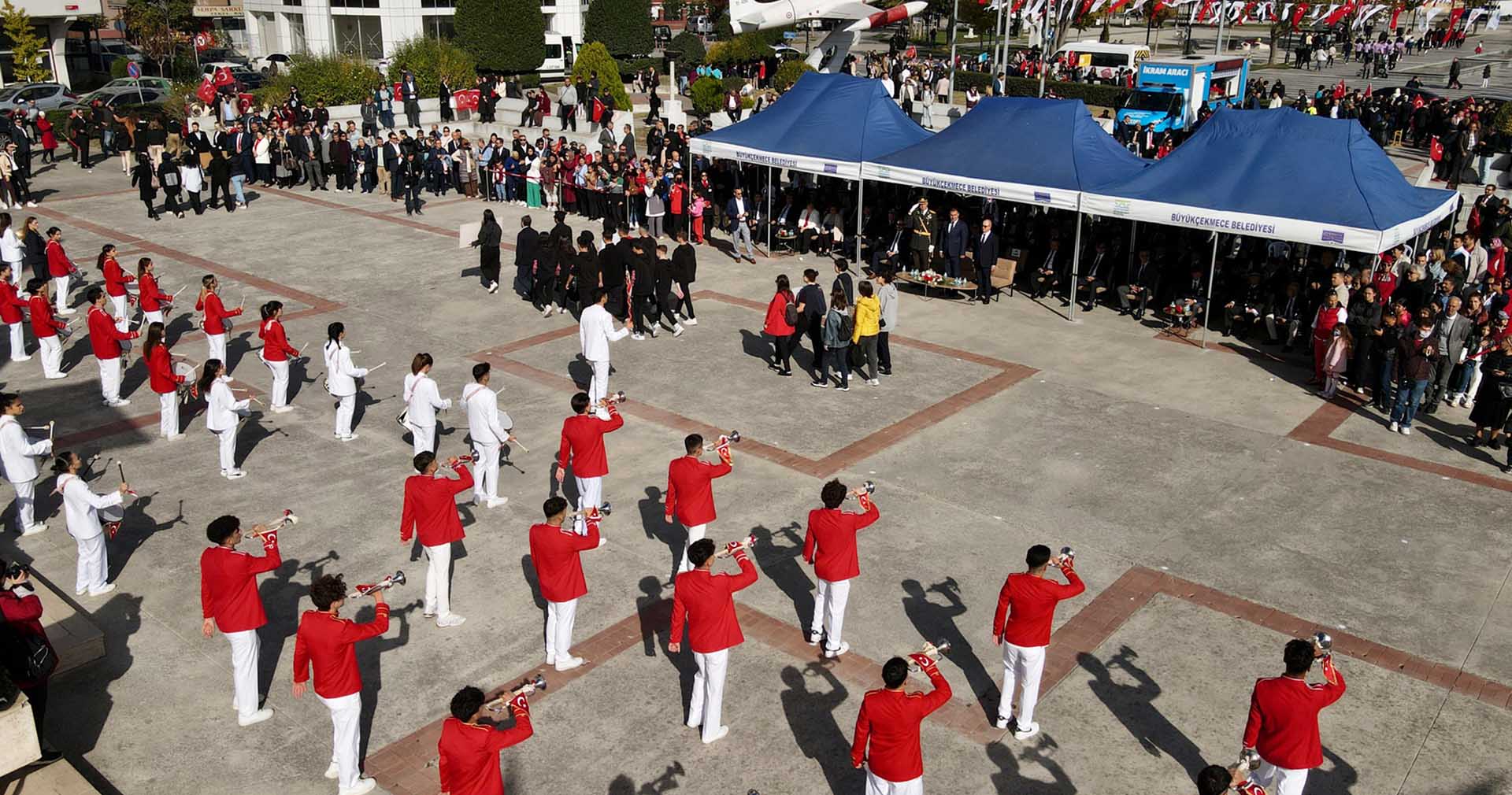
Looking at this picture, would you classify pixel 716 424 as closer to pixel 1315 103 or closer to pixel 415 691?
pixel 415 691

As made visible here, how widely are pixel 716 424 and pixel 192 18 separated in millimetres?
64927

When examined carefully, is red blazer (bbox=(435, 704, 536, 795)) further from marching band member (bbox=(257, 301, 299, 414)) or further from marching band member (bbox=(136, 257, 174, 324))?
marching band member (bbox=(136, 257, 174, 324))

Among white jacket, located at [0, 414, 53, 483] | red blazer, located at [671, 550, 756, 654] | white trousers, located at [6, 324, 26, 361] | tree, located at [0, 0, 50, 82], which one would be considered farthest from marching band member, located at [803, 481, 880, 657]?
tree, located at [0, 0, 50, 82]

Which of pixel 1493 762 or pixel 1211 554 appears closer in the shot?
pixel 1493 762

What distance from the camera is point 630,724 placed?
29.0 feet

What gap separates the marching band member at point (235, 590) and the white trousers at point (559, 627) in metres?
2.05

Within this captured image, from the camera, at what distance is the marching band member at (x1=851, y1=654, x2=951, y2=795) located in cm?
679

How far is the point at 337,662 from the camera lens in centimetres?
759

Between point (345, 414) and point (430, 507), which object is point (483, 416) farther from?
point (345, 414)

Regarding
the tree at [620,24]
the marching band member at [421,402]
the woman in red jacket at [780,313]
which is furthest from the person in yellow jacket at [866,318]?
the tree at [620,24]

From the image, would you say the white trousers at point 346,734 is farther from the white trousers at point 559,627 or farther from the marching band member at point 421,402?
the marching band member at point 421,402

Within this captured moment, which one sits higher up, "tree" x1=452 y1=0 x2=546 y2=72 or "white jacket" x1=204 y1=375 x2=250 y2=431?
"tree" x1=452 y1=0 x2=546 y2=72

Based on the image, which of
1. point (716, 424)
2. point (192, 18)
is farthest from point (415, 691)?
point (192, 18)

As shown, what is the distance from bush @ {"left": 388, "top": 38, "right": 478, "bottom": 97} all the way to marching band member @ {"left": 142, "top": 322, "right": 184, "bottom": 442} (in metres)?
26.2
